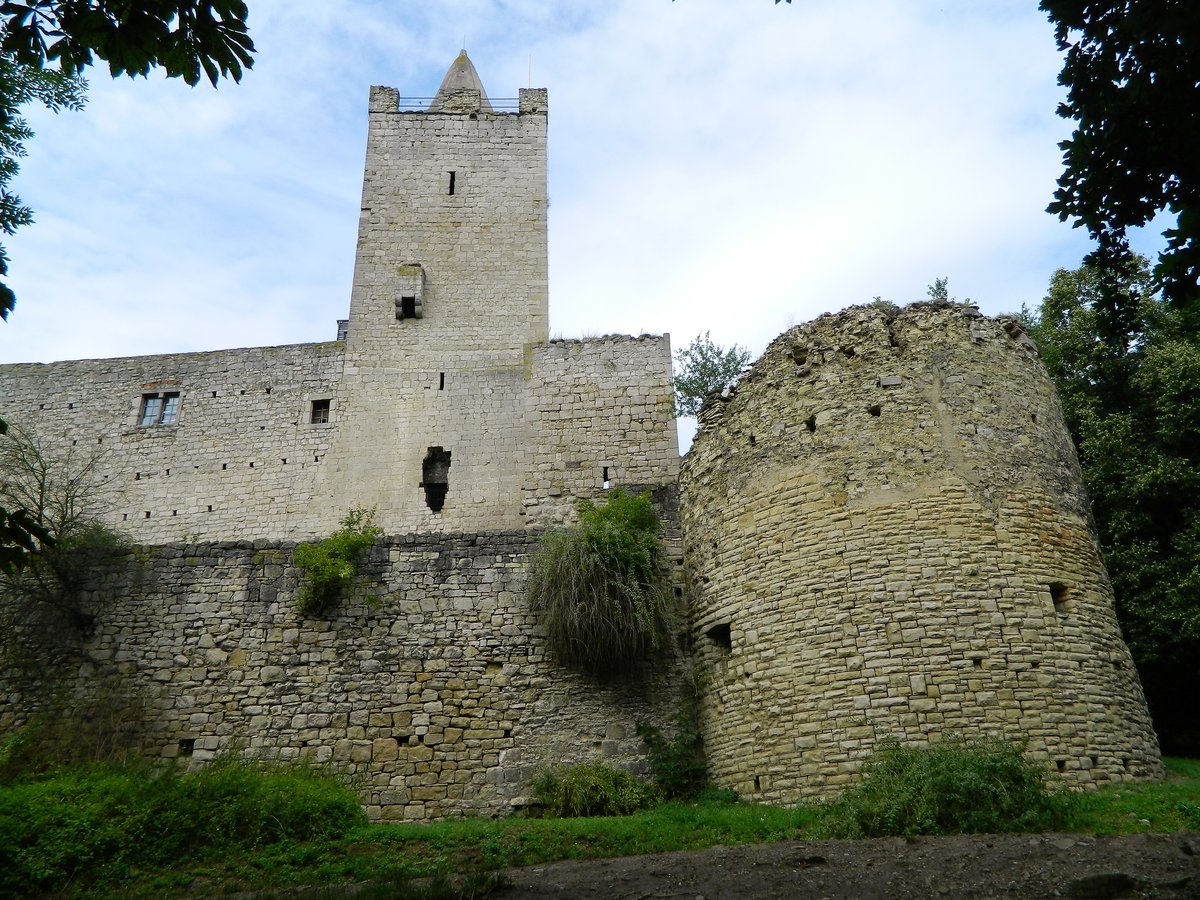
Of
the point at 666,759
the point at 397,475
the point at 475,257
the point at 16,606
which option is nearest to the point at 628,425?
the point at 397,475

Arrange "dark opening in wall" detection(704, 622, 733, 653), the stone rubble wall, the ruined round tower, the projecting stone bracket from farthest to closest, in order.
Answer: the projecting stone bracket, the stone rubble wall, "dark opening in wall" detection(704, 622, 733, 653), the ruined round tower

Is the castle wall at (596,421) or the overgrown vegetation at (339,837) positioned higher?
the castle wall at (596,421)

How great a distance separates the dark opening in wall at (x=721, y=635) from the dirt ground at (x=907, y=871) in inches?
127

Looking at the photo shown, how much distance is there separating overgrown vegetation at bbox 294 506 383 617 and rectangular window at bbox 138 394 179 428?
931cm

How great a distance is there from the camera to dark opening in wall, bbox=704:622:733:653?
1082 cm

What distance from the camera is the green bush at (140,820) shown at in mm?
8062

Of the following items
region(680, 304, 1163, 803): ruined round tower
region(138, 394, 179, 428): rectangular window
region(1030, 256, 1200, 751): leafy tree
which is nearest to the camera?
region(680, 304, 1163, 803): ruined round tower

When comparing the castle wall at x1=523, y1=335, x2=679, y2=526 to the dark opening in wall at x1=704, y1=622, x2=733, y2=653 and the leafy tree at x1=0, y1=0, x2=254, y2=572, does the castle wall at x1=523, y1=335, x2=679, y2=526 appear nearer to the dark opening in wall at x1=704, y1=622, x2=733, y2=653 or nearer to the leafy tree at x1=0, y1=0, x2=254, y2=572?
the dark opening in wall at x1=704, y1=622, x2=733, y2=653

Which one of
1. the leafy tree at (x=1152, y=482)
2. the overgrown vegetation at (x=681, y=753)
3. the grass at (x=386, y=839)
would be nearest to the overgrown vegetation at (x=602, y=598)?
the overgrown vegetation at (x=681, y=753)

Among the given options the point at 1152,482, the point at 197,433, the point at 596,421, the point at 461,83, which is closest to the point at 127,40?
the point at 596,421

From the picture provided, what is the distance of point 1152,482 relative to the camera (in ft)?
47.1

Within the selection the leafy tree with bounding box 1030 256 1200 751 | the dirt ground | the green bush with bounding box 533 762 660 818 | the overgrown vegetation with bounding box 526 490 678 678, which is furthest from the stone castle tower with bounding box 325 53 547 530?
the dirt ground

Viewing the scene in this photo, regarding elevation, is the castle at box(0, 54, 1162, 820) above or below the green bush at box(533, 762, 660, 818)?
above

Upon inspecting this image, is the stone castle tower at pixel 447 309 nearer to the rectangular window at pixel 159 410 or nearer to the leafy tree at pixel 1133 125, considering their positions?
the rectangular window at pixel 159 410
